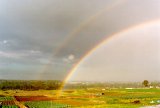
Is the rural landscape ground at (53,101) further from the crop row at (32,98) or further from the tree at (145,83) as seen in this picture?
the tree at (145,83)

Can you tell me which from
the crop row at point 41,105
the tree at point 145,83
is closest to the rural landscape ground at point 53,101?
the crop row at point 41,105

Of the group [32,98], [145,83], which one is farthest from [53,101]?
[145,83]

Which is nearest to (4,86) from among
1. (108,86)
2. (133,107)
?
(133,107)

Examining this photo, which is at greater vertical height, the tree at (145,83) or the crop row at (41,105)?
the tree at (145,83)

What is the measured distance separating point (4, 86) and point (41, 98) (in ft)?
5.13

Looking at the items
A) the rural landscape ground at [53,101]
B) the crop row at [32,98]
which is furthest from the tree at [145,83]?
the crop row at [32,98]

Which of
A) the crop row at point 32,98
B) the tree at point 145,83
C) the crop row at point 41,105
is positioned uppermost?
the tree at point 145,83

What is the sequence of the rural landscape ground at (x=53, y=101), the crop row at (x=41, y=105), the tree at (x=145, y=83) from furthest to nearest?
1. the tree at (x=145, y=83)
2. the rural landscape ground at (x=53, y=101)
3. the crop row at (x=41, y=105)

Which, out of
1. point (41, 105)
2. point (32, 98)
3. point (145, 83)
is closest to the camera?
point (41, 105)

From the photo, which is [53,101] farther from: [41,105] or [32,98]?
[41,105]

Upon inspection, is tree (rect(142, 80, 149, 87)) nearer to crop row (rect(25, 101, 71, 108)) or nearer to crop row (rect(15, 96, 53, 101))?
crop row (rect(15, 96, 53, 101))

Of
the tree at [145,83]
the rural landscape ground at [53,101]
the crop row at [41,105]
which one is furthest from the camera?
the tree at [145,83]

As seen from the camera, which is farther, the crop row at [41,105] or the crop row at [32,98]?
the crop row at [32,98]

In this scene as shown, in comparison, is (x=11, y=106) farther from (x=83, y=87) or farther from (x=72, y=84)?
(x=83, y=87)
